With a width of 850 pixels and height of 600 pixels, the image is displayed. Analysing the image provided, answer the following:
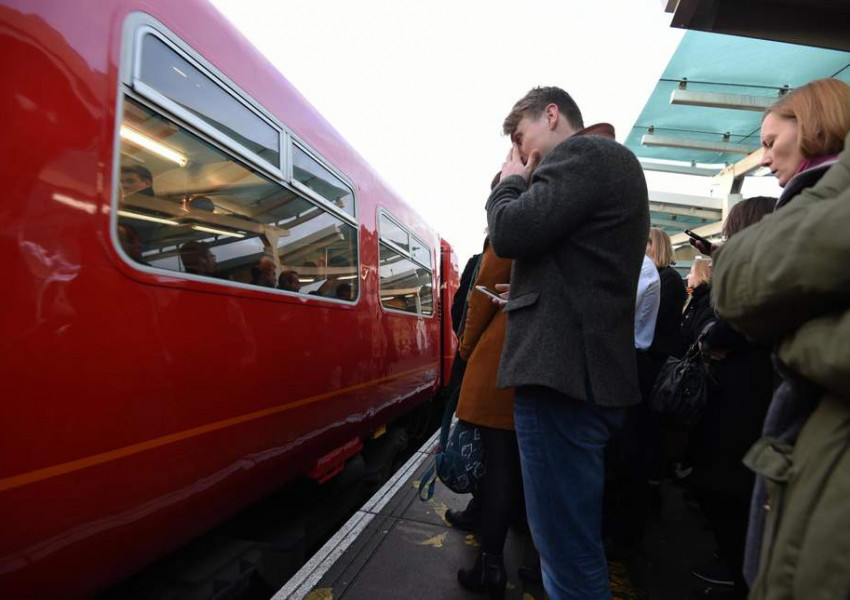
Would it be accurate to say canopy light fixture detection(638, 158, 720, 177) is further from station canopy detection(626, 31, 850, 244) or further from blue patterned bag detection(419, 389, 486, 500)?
blue patterned bag detection(419, 389, 486, 500)

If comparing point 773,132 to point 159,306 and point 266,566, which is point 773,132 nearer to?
point 159,306

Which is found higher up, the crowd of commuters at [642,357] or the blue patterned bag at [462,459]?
the crowd of commuters at [642,357]

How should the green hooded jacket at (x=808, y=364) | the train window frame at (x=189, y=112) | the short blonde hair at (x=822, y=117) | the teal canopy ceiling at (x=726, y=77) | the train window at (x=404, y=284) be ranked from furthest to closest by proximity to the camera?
the teal canopy ceiling at (x=726, y=77) < the train window at (x=404, y=284) < the train window frame at (x=189, y=112) < the short blonde hair at (x=822, y=117) < the green hooded jacket at (x=808, y=364)

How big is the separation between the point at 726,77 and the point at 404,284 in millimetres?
4378

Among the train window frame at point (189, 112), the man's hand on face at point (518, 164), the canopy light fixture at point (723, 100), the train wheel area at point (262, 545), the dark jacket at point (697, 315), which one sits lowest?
the train wheel area at point (262, 545)

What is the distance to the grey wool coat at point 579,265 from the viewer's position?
4.32ft

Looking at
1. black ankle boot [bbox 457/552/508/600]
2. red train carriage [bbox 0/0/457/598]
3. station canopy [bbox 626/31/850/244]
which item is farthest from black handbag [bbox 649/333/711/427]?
station canopy [bbox 626/31/850/244]

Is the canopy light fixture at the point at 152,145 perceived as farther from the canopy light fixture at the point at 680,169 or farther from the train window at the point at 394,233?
the canopy light fixture at the point at 680,169

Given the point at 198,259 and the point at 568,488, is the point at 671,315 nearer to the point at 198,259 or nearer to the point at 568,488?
the point at 568,488

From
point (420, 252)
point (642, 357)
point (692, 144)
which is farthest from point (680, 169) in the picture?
point (642, 357)

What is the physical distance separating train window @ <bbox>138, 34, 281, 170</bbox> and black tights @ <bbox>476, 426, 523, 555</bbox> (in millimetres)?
1805

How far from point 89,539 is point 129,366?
557mm

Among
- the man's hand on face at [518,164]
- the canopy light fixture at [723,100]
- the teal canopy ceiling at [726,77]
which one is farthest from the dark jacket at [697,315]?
the canopy light fixture at [723,100]

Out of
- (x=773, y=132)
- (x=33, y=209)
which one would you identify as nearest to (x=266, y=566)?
(x=33, y=209)
